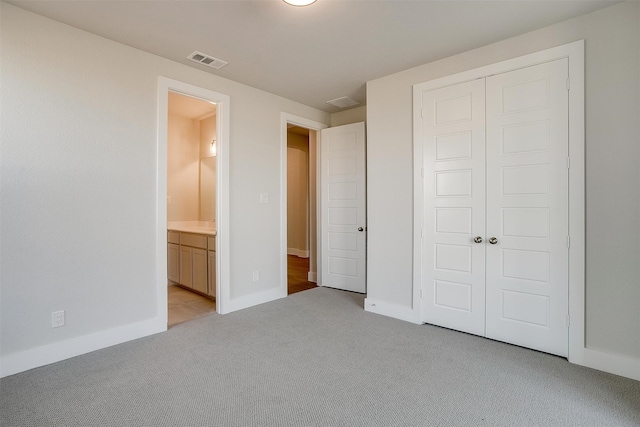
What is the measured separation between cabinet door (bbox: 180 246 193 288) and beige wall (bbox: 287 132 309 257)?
3.38m

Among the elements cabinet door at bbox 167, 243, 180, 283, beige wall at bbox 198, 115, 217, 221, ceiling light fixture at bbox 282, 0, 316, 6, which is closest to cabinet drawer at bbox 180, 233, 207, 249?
cabinet door at bbox 167, 243, 180, 283

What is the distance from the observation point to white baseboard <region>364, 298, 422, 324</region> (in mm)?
3296

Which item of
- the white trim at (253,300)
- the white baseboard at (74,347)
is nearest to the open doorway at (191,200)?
the white trim at (253,300)

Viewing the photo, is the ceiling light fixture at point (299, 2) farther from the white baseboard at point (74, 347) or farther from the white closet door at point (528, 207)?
the white baseboard at point (74, 347)

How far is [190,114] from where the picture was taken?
4969mm

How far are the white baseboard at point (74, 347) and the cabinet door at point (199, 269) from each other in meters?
1.02

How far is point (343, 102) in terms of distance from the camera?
4.35 metres

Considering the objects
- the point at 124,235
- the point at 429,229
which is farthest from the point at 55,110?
the point at 429,229

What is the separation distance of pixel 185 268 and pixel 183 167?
1666 mm

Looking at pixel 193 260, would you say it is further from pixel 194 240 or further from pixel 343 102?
pixel 343 102

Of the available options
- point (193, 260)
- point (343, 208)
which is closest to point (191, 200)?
point (193, 260)

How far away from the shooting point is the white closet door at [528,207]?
2.50 metres

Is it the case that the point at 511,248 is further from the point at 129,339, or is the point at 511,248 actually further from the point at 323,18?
the point at 129,339

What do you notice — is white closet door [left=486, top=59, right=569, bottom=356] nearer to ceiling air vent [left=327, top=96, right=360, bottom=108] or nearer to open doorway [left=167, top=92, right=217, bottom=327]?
ceiling air vent [left=327, top=96, right=360, bottom=108]
